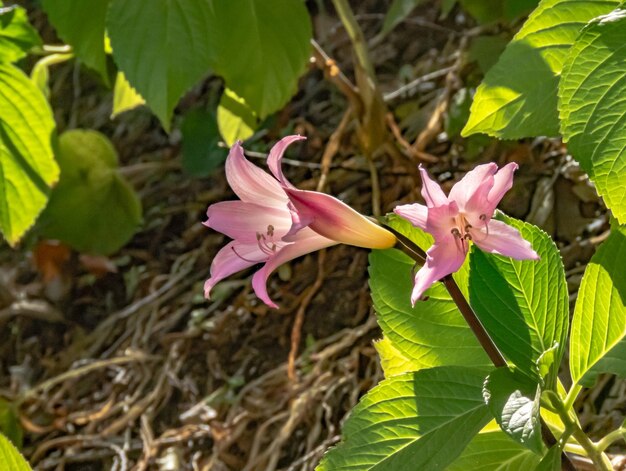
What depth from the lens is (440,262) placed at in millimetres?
496

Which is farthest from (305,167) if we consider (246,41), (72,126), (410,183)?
(72,126)

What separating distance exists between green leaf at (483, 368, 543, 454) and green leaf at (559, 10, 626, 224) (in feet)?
0.47

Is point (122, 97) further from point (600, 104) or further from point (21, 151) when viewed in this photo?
point (600, 104)

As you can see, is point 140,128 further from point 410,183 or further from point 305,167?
point 410,183

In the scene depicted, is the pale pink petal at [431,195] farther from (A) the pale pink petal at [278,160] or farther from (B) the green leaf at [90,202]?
(B) the green leaf at [90,202]

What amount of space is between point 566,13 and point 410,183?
2.33ft

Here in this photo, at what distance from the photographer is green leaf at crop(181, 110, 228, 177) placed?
5.68 ft

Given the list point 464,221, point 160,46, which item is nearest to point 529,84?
point 464,221

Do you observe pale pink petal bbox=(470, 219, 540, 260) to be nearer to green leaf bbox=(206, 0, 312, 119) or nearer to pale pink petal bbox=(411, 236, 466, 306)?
pale pink petal bbox=(411, 236, 466, 306)

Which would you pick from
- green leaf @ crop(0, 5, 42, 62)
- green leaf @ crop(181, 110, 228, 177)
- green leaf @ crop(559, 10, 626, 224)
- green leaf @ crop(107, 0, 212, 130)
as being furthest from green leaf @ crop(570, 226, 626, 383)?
green leaf @ crop(181, 110, 228, 177)

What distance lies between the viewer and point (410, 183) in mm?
1426

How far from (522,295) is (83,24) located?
0.74 metres

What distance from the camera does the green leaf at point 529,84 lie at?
0.73 m

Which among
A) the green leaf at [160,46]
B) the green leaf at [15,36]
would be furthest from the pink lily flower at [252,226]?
the green leaf at [15,36]
